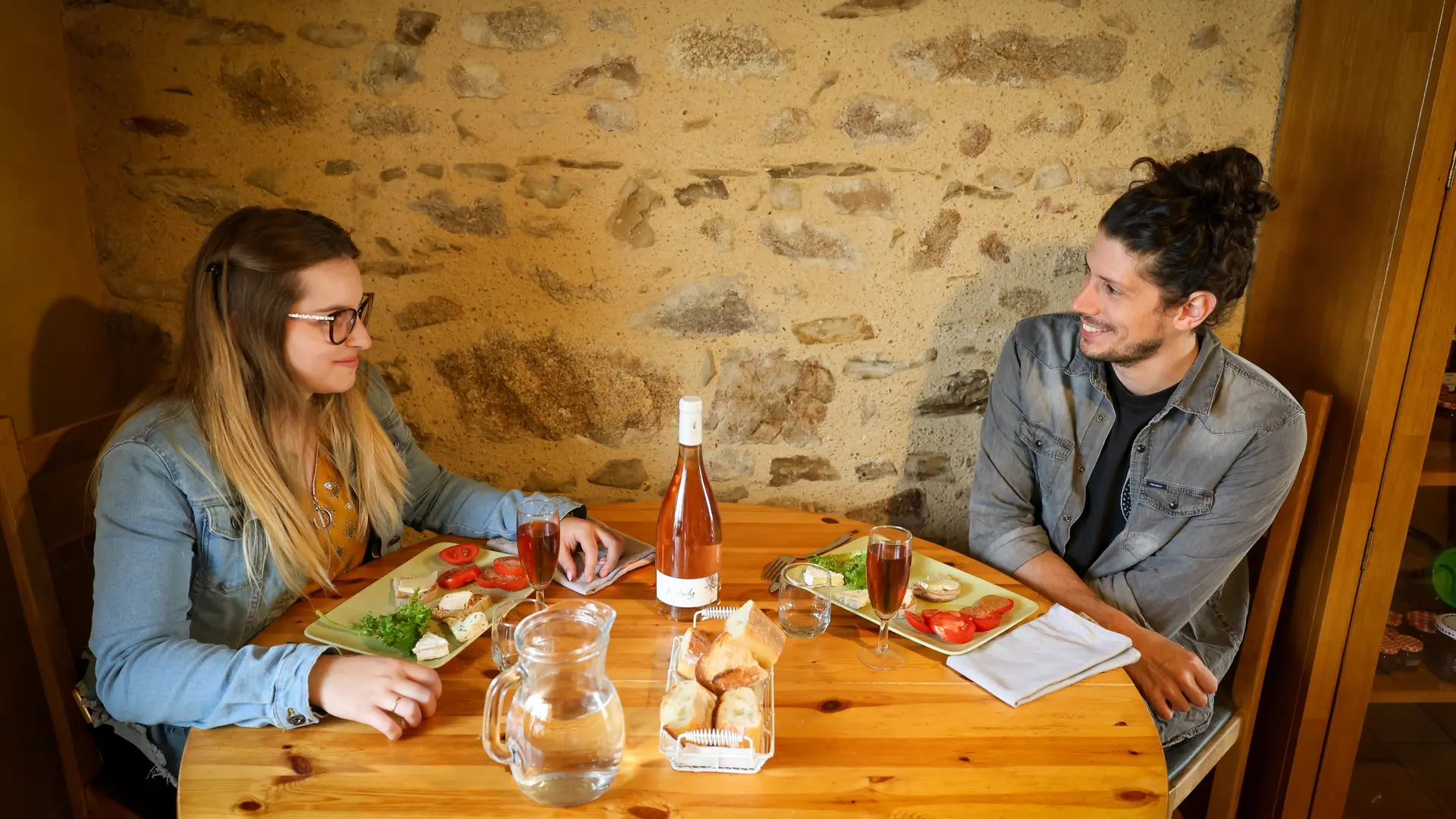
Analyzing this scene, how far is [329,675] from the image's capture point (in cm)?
117

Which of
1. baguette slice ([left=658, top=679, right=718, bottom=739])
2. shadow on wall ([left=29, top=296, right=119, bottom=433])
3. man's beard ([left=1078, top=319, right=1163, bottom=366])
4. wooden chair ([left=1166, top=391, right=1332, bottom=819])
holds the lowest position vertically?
wooden chair ([left=1166, top=391, right=1332, bottom=819])

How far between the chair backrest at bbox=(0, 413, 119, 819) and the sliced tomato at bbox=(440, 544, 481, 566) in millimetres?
639

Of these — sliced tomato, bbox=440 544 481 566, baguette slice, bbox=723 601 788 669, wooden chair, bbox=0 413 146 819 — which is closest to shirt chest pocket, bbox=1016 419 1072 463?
baguette slice, bbox=723 601 788 669

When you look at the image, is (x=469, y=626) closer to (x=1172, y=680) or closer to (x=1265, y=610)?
(x=1172, y=680)

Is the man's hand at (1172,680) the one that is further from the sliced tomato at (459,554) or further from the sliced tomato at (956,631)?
the sliced tomato at (459,554)

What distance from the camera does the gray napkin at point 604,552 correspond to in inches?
60.3

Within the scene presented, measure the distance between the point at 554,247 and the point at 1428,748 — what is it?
2.35 meters

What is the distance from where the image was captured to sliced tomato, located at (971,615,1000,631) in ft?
4.59

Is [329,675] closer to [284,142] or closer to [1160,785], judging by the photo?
[1160,785]

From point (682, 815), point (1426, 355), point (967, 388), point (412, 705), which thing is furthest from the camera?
point (967, 388)

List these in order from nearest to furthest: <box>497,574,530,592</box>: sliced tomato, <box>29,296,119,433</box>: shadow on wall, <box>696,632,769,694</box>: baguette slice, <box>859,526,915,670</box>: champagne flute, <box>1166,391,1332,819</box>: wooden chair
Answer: <box>696,632,769,694</box>: baguette slice → <box>859,526,915,670</box>: champagne flute → <box>497,574,530,592</box>: sliced tomato → <box>1166,391,1332,819</box>: wooden chair → <box>29,296,119,433</box>: shadow on wall

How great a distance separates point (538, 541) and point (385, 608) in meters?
0.31

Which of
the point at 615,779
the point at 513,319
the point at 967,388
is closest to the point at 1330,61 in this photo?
the point at 967,388

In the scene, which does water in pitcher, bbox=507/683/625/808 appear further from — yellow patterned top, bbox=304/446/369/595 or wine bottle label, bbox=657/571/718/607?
yellow patterned top, bbox=304/446/369/595
